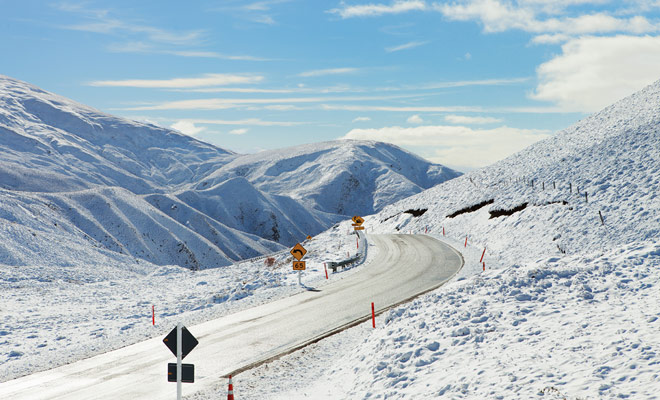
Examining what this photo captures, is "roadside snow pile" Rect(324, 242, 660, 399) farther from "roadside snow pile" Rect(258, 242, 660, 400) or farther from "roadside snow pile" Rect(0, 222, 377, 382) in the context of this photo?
"roadside snow pile" Rect(0, 222, 377, 382)

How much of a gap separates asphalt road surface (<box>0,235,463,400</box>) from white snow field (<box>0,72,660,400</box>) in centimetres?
93

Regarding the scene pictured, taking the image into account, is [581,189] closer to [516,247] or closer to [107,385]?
[516,247]

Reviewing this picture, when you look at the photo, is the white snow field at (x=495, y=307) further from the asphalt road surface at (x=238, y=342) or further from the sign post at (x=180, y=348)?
the sign post at (x=180, y=348)

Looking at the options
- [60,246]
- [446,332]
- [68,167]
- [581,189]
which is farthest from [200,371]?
[68,167]

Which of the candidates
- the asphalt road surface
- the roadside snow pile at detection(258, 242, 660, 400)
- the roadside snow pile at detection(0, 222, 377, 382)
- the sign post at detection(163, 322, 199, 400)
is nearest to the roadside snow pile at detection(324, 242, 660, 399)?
the roadside snow pile at detection(258, 242, 660, 400)

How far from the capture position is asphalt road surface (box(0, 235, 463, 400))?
460 inches

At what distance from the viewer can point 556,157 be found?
43062mm

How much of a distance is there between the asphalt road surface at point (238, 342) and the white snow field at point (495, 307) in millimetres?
933

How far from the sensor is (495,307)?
12062 mm

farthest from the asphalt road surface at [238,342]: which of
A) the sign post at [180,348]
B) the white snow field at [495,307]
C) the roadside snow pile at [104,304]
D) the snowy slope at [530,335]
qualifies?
the sign post at [180,348]

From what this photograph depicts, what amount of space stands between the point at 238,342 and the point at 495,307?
27.4 ft

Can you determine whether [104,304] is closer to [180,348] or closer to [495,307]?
[180,348]

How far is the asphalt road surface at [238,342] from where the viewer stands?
11695 millimetres

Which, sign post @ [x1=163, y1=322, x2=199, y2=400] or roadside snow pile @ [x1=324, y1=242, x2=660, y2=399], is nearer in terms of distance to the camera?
roadside snow pile @ [x1=324, y1=242, x2=660, y2=399]
